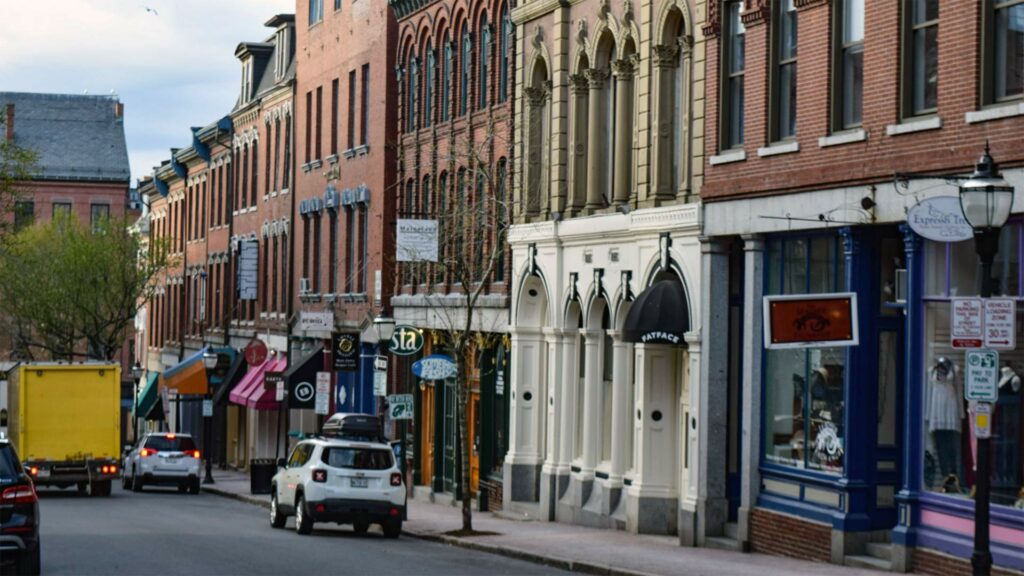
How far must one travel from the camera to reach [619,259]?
2988 cm

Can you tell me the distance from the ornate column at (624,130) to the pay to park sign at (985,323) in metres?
14.0

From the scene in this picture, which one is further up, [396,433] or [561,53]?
[561,53]

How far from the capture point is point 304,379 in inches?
1944

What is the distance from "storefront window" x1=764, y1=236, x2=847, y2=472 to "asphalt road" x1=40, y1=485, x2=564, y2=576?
3.65 metres

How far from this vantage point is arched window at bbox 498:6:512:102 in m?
36.8

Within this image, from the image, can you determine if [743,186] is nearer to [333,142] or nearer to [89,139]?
[333,142]

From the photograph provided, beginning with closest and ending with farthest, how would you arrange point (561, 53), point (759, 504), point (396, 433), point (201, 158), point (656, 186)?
point (759, 504), point (656, 186), point (561, 53), point (396, 433), point (201, 158)

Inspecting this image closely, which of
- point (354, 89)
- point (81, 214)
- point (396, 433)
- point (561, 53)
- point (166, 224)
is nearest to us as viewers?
point (561, 53)

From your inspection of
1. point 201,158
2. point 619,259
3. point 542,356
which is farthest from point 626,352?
point 201,158

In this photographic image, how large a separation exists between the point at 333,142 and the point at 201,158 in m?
20.4

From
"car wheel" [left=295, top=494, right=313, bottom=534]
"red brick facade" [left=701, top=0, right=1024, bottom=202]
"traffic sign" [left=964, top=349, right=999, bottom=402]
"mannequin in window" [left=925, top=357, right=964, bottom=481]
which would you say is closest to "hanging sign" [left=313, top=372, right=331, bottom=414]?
"car wheel" [left=295, top=494, right=313, bottom=534]

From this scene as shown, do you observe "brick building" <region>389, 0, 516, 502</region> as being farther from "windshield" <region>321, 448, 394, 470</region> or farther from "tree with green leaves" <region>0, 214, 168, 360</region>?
"tree with green leaves" <region>0, 214, 168, 360</region>

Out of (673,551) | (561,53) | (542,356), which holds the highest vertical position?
(561,53)

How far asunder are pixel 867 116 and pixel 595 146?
9954mm
